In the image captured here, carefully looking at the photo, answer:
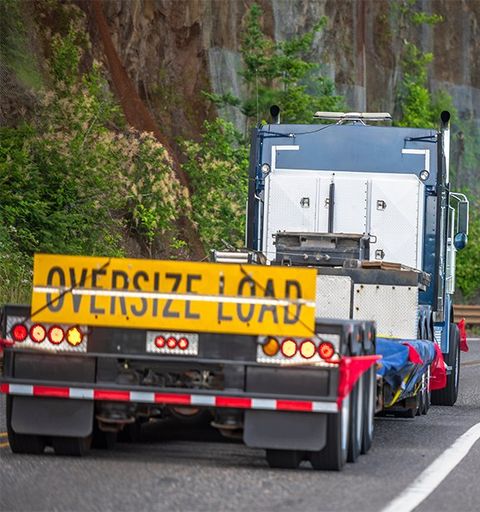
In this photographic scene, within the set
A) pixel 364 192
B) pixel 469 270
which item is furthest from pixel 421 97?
pixel 364 192

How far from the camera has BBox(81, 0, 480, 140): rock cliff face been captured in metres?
43.9

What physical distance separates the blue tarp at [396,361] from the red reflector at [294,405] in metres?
3.18

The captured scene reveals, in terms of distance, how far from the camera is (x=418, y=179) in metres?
20.1

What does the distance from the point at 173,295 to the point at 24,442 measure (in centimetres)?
159

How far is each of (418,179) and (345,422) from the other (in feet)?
27.4

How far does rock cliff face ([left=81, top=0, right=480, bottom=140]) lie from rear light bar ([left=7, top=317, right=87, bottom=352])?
3062cm

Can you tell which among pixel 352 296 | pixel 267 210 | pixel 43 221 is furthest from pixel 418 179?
pixel 43 221

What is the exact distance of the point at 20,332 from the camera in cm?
1180

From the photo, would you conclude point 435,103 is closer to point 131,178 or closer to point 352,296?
point 131,178

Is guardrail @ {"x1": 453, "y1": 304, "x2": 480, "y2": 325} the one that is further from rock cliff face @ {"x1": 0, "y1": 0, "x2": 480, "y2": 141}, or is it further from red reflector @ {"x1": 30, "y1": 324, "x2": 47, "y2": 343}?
red reflector @ {"x1": 30, "y1": 324, "x2": 47, "y2": 343}

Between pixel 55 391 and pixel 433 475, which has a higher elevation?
pixel 55 391

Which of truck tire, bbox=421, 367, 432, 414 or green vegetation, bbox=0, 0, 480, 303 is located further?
green vegetation, bbox=0, 0, 480, 303

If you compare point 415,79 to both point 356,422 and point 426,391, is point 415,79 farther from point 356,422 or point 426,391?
point 356,422

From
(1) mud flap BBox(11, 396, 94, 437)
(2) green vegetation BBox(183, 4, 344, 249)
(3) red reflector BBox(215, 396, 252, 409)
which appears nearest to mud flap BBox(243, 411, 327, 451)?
(3) red reflector BBox(215, 396, 252, 409)
